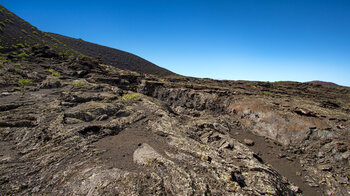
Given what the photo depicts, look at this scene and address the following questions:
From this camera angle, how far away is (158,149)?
16.7 feet

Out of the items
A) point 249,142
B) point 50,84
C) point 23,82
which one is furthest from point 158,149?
point 23,82

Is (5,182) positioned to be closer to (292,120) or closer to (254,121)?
(254,121)

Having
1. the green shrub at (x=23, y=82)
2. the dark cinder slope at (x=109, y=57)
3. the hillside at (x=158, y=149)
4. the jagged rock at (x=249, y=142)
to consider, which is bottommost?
the jagged rock at (x=249, y=142)

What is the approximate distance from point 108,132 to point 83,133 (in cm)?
94

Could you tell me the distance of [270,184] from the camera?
14.6 ft

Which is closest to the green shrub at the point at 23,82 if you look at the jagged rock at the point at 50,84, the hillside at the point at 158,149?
the hillside at the point at 158,149

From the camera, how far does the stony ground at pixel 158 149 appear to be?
357 cm

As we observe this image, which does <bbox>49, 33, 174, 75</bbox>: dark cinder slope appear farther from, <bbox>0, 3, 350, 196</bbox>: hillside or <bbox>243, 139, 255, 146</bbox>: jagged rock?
<bbox>243, 139, 255, 146</bbox>: jagged rock

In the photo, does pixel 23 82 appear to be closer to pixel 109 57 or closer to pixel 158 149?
pixel 158 149

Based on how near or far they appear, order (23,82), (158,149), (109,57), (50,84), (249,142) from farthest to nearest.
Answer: (109,57), (50,84), (23,82), (249,142), (158,149)

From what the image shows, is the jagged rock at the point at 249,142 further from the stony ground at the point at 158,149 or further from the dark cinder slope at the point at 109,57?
the dark cinder slope at the point at 109,57

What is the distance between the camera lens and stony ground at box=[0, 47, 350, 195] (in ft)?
11.7

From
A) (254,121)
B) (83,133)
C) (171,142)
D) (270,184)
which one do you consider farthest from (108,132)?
(254,121)

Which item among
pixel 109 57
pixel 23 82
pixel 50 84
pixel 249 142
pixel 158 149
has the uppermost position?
pixel 109 57
